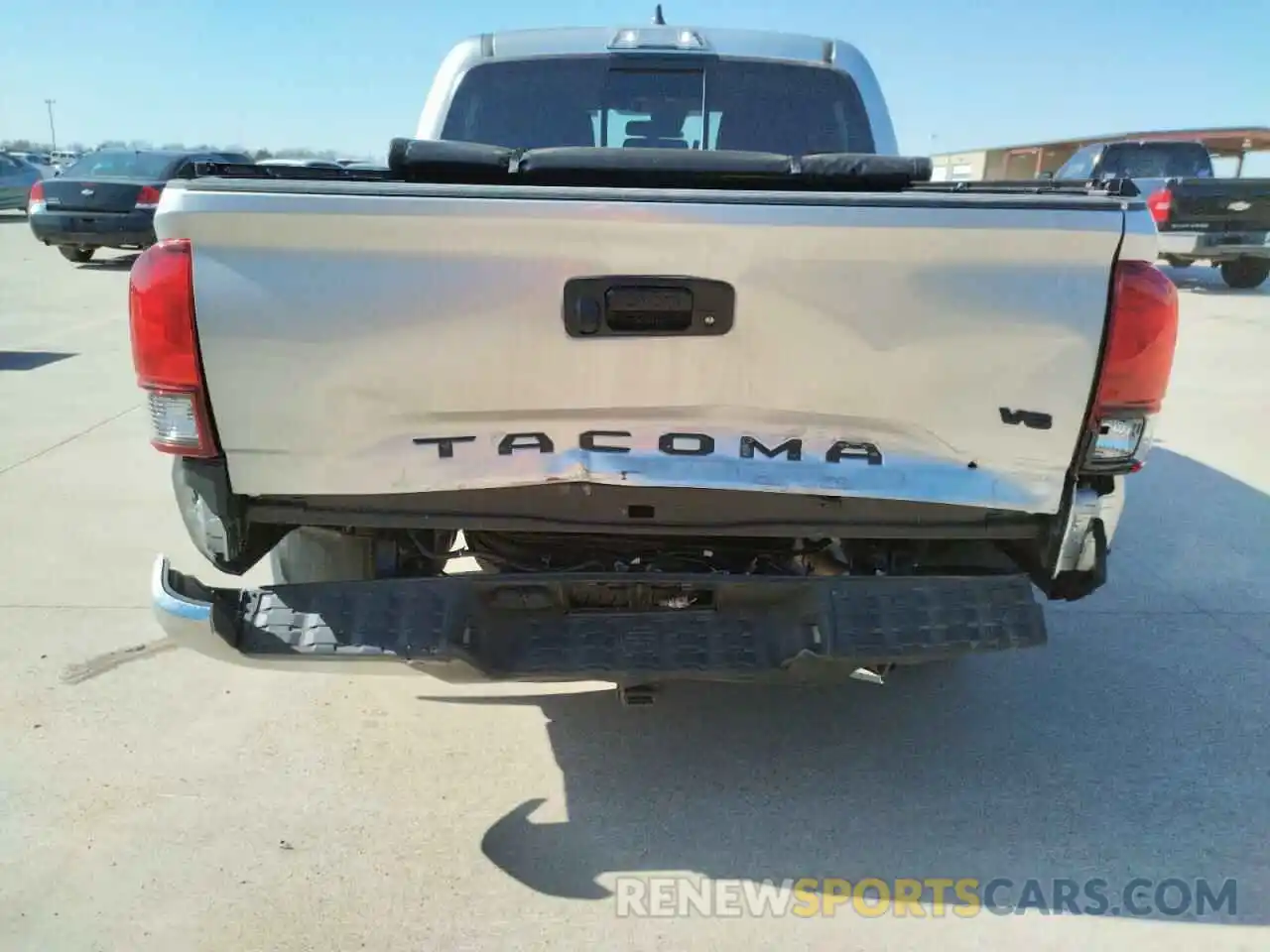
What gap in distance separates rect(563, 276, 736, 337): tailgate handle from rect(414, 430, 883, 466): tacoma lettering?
243 mm

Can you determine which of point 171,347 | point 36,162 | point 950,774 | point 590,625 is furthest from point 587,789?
point 36,162

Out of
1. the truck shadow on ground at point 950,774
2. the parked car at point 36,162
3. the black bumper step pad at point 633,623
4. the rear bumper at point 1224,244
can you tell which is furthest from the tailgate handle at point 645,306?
the parked car at point 36,162

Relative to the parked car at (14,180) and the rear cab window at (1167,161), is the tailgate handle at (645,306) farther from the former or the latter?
the parked car at (14,180)

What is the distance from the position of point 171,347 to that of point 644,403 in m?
1.07

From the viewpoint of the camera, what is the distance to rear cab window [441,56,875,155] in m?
4.16

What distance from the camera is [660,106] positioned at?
418 cm

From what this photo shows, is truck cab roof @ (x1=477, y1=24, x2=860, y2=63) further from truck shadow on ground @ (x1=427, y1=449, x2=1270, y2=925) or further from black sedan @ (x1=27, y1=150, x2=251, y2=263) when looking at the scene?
black sedan @ (x1=27, y1=150, x2=251, y2=263)

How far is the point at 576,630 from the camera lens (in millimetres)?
2449

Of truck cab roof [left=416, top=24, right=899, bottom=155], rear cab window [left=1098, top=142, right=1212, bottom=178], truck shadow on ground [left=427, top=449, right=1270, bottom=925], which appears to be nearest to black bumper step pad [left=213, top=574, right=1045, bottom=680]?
truck shadow on ground [left=427, top=449, right=1270, bottom=925]

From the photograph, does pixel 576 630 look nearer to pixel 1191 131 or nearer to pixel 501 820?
pixel 501 820

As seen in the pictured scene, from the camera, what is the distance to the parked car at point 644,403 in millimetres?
2150

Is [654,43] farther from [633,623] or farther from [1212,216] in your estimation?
[1212,216]

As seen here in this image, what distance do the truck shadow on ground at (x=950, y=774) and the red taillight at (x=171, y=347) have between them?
134 centimetres

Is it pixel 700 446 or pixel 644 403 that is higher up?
pixel 644 403
